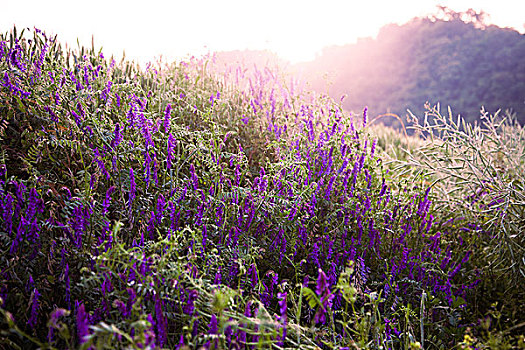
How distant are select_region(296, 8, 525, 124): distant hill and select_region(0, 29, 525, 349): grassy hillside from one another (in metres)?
20.5

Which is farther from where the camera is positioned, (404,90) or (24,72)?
(404,90)

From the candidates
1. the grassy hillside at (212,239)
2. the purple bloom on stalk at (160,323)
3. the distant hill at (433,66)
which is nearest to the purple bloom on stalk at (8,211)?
the grassy hillside at (212,239)

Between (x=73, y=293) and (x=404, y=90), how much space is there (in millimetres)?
26879

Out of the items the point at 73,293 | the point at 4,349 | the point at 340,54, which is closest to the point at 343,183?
the point at 73,293

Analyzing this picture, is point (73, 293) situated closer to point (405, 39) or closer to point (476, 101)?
point (476, 101)

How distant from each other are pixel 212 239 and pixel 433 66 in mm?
28425

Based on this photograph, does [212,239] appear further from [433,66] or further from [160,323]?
[433,66]

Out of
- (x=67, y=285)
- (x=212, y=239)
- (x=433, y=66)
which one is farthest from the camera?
(x=433, y=66)

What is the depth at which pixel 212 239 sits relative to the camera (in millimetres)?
2064

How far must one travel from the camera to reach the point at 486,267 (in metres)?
2.49

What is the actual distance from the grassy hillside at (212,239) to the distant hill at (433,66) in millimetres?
20548

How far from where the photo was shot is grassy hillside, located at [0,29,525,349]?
4.75ft

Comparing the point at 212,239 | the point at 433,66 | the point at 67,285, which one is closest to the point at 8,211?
the point at 67,285

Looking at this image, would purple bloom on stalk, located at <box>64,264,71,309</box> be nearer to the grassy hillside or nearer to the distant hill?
the grassy hillside
